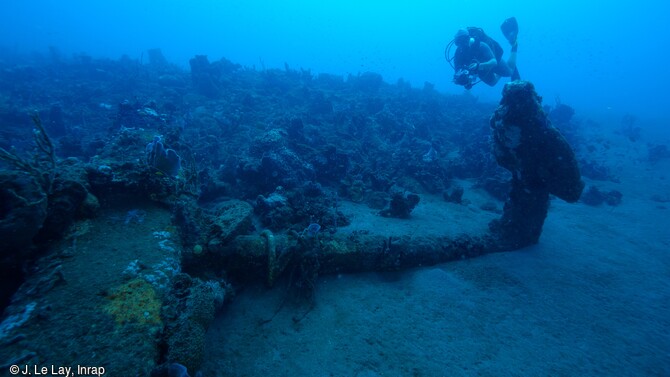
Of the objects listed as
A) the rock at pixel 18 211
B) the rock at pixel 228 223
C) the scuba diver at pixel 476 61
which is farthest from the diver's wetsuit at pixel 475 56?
the rock at pixel 18 211

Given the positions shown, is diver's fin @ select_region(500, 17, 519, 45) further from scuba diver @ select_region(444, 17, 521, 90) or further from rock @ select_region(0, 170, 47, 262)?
rock @ select_region(0, 170, 47, 262)

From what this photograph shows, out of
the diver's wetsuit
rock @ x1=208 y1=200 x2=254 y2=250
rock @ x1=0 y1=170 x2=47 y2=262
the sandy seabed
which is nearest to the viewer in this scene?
rock @ x1=0 y1=170 x2=47 y2=262

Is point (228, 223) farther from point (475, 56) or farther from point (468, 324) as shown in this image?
point (475, 56)

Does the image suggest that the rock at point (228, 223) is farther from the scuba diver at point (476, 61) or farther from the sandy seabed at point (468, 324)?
the scuba diver at point (476, 61)

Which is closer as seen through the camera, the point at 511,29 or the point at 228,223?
the point at 228,223

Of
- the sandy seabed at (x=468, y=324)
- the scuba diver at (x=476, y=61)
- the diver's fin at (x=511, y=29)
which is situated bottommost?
the sandy seabed at (x=468, y=324)

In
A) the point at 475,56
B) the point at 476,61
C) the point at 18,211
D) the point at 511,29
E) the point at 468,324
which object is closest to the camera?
the point at 18,211

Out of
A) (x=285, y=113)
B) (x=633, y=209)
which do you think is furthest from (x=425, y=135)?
(x=633, y=209)

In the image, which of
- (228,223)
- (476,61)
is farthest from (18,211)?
(476,61)

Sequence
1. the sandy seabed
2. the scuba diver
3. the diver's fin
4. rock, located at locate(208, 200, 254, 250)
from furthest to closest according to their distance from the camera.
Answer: the diver's fin
the scuba diver
rock, located at locate(208, 200, 254, 250)
the sandy seabed

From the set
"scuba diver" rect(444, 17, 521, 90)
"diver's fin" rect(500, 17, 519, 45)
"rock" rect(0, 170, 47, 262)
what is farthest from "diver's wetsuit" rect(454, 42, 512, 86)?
"rock" rect(0, 170, 47, 262)

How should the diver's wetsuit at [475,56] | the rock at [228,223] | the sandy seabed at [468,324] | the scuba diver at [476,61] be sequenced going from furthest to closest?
the diver's wetsuit at [475,56], the scuba diver at [476,61], the rock at [228,223], the sandy seabed at [468,324]

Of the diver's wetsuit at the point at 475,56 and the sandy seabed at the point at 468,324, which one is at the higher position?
the diver's wetsuit at the point at 475,56

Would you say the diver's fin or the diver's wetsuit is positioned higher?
the diver's fin
